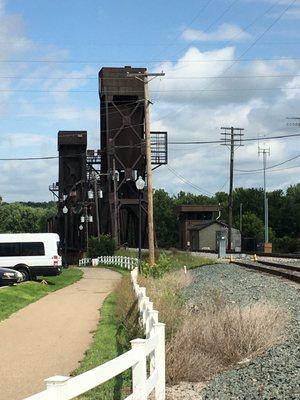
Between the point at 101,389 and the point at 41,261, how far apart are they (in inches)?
987

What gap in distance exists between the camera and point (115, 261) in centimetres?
5069

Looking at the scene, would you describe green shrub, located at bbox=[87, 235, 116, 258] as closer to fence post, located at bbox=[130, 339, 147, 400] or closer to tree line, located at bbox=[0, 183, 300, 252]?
tree line, located at bbox=[0, 183, 300, 252]

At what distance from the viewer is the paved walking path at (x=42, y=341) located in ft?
30.7

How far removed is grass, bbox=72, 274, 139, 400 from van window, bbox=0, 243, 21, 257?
1379 cm

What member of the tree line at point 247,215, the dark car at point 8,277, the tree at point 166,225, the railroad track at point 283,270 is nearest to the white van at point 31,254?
the dark car at point 8,277

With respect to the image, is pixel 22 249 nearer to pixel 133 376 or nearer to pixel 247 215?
pixel 133 376

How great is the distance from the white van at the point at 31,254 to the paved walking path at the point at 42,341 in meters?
9.94

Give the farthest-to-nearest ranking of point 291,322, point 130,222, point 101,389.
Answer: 1. point 130,222
2. point 291,322
3. point 101,389

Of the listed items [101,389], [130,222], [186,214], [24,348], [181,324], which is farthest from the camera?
[186,214]

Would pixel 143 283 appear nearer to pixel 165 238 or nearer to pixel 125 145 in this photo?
pixel 125 145

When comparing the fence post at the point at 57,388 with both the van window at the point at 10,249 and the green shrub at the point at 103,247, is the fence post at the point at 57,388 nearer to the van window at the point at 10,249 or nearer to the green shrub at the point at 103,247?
the van window at the point at 10,249

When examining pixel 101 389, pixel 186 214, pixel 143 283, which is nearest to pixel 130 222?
pixel 186 214

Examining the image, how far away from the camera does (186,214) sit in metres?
111

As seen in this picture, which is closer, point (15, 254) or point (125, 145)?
point (15, 254)
